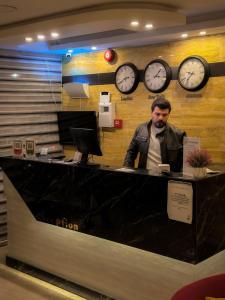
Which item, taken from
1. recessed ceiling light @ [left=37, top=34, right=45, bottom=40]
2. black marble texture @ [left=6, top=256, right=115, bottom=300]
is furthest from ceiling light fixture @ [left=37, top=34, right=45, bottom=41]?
black marble texture @ [left=6, top=256, right=115, bottom=300]

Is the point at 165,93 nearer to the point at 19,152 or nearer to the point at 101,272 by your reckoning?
the point at 19,152

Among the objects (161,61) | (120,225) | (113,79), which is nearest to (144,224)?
(120,225)

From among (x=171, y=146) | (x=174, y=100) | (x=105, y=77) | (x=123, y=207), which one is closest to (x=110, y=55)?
(x=105, y=77)

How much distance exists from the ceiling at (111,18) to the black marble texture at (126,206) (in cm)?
143

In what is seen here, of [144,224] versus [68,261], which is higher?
[144,224]

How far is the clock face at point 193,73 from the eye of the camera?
4.94 meters

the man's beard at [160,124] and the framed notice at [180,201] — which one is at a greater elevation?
the man's beard at [160,124]

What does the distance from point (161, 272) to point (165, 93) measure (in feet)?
8.40

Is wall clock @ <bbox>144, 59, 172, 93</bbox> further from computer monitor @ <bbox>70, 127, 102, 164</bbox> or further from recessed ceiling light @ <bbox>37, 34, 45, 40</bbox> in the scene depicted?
computer monitor @ <bbox>70, 127, 102, 164</bbox>

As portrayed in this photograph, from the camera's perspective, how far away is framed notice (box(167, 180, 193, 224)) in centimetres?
329

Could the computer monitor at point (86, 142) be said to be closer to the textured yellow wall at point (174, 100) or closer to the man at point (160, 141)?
the man at point (160, 141)

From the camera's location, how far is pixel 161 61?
17.6 feet

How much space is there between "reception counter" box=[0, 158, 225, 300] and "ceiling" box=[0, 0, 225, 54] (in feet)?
4.69

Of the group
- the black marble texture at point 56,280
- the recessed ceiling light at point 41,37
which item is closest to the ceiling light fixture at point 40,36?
the recessed ceiling light at point 41,37
